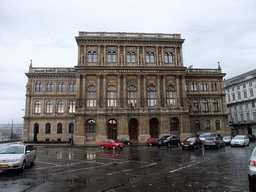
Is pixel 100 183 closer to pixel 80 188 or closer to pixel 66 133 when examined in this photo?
pixel 80 188

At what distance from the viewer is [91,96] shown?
43625mm

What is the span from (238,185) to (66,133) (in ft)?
153

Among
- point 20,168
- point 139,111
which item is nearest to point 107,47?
point 139,111

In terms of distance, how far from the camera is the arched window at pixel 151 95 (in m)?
44.7

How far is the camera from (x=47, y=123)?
50312 mm

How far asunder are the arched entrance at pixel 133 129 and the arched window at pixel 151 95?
5152 millimetres

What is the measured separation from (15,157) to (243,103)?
6648cm

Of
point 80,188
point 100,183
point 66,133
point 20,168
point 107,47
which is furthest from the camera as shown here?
point 66,133

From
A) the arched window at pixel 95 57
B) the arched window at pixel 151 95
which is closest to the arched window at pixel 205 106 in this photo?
the arched window at pixel 151 95

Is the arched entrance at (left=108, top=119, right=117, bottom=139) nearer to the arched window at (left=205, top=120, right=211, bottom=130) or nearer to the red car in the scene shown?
the red car

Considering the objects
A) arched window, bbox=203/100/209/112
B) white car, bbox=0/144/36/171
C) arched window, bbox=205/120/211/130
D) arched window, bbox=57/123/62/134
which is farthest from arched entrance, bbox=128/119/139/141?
white car, bbox=0/144/36/171

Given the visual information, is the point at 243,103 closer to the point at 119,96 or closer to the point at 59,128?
the point at 119,96

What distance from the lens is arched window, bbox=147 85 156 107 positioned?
44.7m

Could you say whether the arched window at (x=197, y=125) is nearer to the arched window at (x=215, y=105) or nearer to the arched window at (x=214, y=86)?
the arched window at (x=215, y=105)
